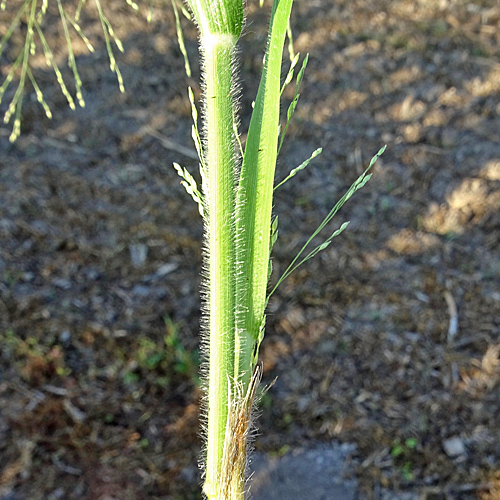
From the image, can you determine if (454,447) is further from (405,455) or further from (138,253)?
(138,253)

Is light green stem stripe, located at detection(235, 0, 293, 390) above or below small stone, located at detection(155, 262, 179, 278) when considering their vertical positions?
above

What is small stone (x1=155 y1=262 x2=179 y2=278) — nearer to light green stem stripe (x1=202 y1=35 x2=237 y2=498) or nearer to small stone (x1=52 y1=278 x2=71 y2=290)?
small stone (x1=52 y1=278 x2=71 y2=290)

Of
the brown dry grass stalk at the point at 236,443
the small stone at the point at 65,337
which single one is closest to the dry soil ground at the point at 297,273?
the small stone at the point at 65,337

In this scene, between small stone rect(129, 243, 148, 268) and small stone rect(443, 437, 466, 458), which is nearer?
small stone rect(443, 437, 466, 458)

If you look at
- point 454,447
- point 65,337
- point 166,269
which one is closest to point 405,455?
point 454,447

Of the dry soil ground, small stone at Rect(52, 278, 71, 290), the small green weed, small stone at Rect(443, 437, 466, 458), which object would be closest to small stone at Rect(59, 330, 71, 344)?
the dry soil ground

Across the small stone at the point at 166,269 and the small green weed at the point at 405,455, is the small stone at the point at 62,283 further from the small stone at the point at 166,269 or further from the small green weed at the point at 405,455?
the small green weed at the point at 405,455

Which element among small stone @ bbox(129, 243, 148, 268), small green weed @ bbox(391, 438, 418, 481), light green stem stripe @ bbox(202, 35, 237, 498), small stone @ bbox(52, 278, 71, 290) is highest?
light green stem stripe @ bbox(202, 35, 237, 498)
